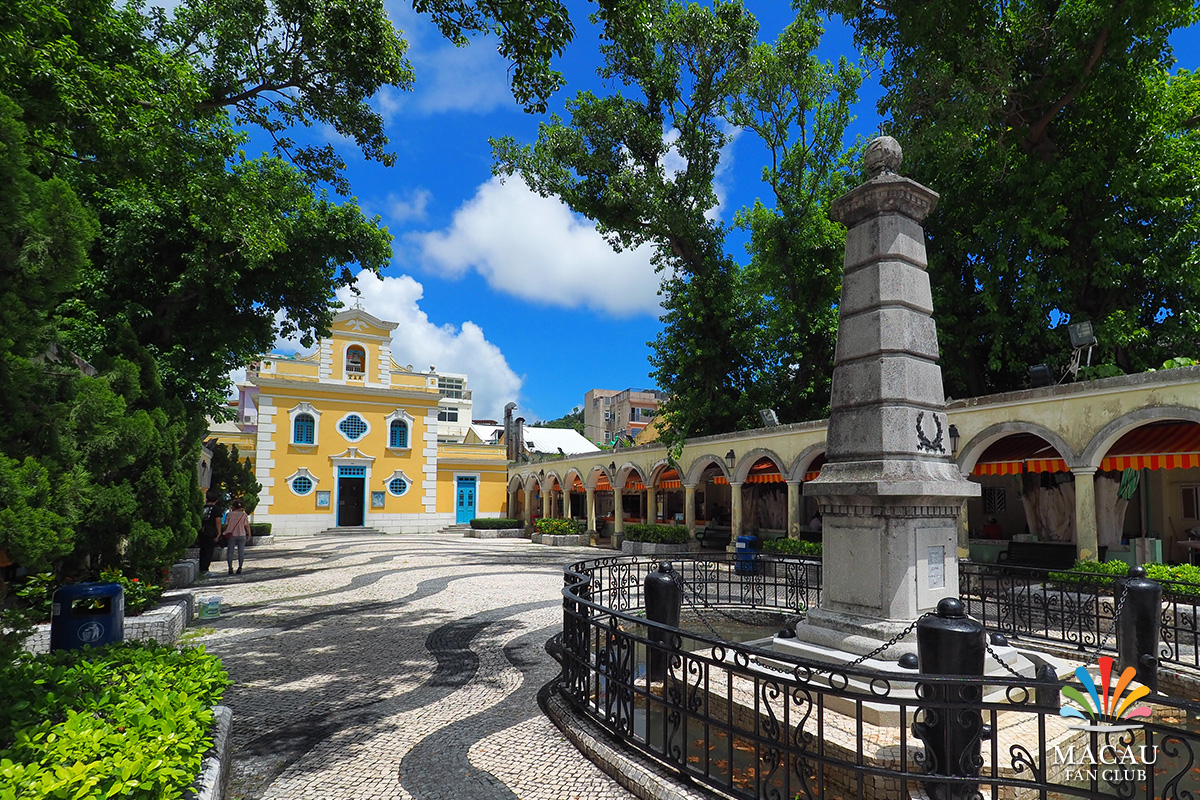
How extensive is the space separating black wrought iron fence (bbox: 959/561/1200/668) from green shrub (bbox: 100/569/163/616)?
1053 centimetres

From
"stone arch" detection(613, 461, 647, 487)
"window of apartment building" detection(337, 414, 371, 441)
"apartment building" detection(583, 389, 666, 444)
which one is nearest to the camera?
"stone arch" detection(613, 461, 647, 487)

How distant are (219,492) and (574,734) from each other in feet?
58.2

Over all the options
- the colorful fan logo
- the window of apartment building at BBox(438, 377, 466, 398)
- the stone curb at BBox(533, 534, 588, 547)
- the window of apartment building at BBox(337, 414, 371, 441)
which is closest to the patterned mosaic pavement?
the colorful fan logo

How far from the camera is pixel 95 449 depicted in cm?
809

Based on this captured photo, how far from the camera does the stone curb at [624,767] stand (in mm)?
3918

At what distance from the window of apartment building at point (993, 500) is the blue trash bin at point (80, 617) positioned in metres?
20.7

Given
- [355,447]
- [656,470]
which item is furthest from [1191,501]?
[355,447]

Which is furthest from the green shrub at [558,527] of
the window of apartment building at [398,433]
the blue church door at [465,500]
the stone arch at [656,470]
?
the window of apartment building at [398,433]

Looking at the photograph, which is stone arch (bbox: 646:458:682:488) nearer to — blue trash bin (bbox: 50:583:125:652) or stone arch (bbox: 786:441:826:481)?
stone arch (bbox: 786:441:826:481)

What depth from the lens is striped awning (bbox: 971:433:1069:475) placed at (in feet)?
40.0

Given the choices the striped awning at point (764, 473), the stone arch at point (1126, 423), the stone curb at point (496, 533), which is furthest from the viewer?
the stone curb at point (496, 533)

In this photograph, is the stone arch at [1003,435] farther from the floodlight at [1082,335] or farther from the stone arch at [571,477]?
the stone arch at [571,477]

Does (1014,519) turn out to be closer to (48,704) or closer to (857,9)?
(857,9)

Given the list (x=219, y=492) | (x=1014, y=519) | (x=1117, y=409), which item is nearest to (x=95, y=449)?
(x=219, y=492)
